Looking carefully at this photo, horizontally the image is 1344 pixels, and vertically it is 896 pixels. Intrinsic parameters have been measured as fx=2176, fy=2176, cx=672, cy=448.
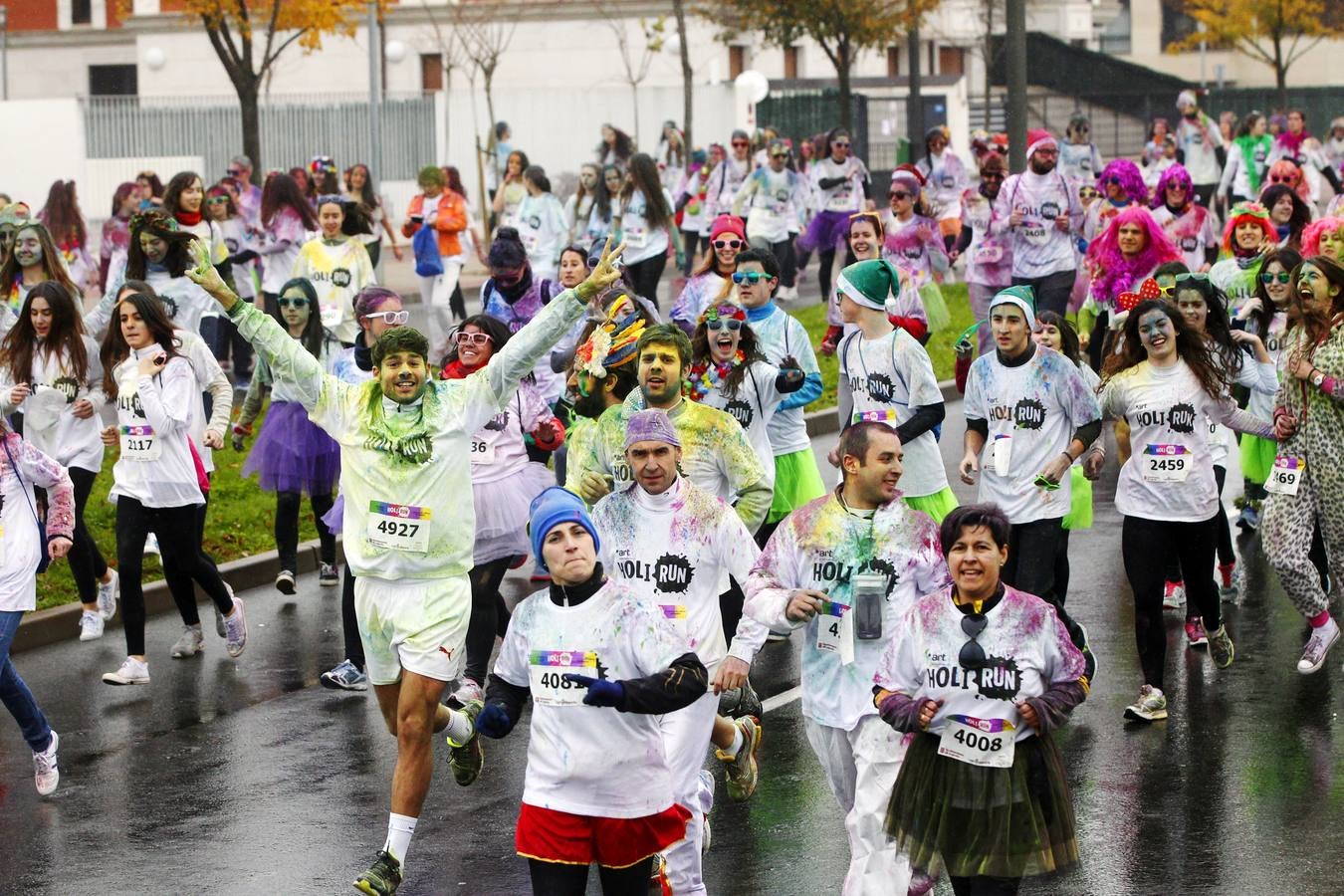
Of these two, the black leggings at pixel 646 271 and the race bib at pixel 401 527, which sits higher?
the black leggings at pixel 646 271

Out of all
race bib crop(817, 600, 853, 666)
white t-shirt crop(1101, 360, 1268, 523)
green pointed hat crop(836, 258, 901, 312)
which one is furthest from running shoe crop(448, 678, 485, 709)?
white t-shirt crop(1101, 360, 1268, 523)

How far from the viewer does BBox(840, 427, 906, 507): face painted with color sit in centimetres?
674

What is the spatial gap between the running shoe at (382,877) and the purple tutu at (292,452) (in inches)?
196

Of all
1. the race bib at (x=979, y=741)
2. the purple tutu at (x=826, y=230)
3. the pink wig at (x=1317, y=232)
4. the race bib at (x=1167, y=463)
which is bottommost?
the race bib at (x=979, y=741)

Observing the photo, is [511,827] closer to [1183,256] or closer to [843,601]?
[843,601]

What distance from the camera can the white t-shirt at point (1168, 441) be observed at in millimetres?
9453

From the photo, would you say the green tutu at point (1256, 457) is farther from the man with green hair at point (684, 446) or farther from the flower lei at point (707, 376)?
the man with green hair at point (684, 446)

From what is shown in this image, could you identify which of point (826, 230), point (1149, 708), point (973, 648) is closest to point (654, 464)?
point (973, 648)

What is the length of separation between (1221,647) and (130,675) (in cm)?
517

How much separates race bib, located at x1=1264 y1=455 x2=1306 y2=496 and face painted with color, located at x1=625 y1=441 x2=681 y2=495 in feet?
12.5

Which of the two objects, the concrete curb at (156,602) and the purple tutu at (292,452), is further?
the purple tutu at (292,452)

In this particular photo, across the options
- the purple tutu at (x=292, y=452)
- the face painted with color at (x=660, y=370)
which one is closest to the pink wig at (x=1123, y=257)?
the purple tutu at (x=292, y=452)

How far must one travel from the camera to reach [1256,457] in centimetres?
1209

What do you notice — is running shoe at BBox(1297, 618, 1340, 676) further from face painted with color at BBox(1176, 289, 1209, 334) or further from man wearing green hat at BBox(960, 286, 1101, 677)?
face painted with color at BBox(1176, 289, 1209, 334)
